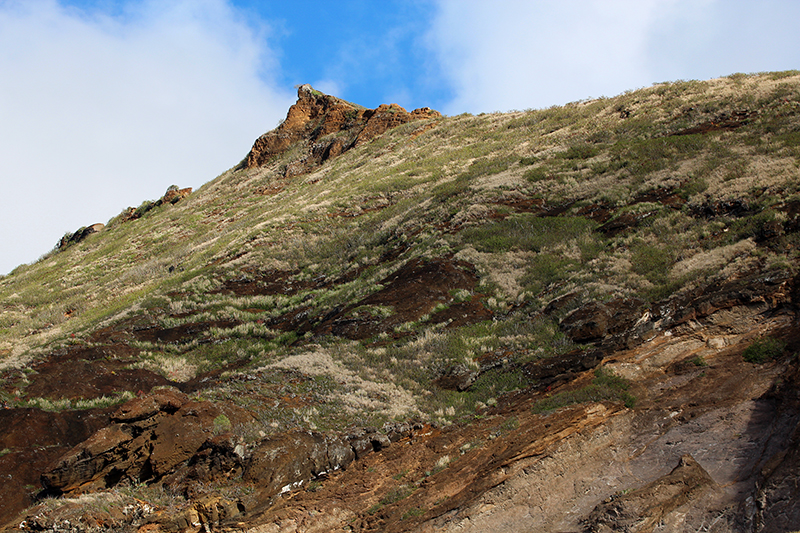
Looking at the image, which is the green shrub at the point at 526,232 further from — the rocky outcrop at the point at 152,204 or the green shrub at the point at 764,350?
the rocky outcrop at the point at 152,204

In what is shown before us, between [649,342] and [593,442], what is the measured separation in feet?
12.0

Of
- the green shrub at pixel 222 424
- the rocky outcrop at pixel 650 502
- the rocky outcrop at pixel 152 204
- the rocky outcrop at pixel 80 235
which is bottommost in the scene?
the rocky outcrop at pixel 650 502

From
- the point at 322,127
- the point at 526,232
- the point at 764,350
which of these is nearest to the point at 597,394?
the point at 764,350

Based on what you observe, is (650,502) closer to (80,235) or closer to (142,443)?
(142,443)

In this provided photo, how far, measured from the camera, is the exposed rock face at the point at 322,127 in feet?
184

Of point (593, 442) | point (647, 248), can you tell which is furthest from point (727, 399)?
point (647, 248)

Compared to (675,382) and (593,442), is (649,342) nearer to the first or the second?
(675,382)

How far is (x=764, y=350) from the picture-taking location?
8625 mm

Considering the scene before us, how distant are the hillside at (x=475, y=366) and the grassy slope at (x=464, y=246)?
0.44ft

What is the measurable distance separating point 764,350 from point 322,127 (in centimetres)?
5791

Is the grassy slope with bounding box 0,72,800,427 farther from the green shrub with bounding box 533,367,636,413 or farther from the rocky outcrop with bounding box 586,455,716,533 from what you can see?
the rocky outcrop with bounding box 586,455,716,533

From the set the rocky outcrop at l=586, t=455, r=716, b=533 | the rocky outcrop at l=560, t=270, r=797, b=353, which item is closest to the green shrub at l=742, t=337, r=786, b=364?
the rocky outcrop at l=560, t=270, r=797, b=353

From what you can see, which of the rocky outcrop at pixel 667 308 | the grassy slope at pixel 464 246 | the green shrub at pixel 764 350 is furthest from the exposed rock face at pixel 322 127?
the green shrub at pixel 764 350

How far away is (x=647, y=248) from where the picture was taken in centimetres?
1554
